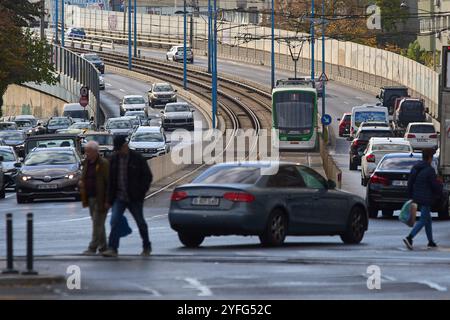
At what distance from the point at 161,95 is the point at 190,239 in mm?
79915

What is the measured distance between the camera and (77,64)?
9888cm

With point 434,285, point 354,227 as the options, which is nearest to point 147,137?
point 354,227

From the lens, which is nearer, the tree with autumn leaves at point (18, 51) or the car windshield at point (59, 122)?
the car windshield at point (59, 122)

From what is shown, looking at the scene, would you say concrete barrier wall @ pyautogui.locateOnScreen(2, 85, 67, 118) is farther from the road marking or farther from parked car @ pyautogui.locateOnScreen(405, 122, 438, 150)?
the road marking

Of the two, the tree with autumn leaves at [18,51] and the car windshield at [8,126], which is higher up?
the tree with autumn leaves at [18,51]

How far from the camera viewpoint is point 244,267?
60.9 feet

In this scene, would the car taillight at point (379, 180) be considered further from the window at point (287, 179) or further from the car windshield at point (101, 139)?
the car windshield at point (101, 139)

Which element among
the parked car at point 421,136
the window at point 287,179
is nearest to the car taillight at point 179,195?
the window at point 287,179

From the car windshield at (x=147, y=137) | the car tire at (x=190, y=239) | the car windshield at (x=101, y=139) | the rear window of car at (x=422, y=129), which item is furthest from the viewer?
the rear window of car at (x=422, y=129)

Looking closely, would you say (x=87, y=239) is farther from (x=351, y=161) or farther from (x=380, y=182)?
(x=351, y=161)

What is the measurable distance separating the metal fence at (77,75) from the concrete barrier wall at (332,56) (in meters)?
11.2

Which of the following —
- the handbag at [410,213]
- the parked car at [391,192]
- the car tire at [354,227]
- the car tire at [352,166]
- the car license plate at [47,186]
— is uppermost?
the handbag at [410,213]

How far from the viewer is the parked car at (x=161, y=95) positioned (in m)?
103

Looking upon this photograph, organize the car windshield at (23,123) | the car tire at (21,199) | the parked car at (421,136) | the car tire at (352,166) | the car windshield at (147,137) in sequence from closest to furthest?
the car tire at (21,199), the car tire at (352,166), the car windshield at (147,137), the parked car at (421,136), the car windshield at (23,123)
